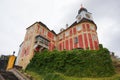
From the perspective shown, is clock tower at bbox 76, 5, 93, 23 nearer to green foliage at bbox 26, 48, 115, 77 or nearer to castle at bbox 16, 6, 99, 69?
castle at bbox 16, 6, 99, 69

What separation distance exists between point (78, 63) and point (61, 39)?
15297 millimetres

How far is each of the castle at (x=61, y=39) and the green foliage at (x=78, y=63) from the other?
510 centimetres

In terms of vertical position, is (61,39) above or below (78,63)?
above

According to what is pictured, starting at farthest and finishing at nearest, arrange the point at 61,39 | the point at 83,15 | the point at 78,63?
the point at 61,39 → the point at 83,15 → the point at 78,63

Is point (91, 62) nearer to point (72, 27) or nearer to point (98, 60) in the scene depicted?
point (98, 60)

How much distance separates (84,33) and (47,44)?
9.98 metres

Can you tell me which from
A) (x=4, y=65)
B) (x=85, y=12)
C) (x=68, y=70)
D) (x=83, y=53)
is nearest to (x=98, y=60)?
(x=83, y=53)

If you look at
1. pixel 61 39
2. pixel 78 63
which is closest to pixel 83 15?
pixel 61 39

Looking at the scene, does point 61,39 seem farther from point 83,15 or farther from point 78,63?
point 78,63

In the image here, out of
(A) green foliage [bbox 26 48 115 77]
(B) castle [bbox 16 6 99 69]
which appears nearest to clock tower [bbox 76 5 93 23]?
(B) castle [bbox 16 6 99 69]

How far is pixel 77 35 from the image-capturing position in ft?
111

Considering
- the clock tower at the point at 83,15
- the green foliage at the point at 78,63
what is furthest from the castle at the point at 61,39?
the green foliage at the point at 78,63

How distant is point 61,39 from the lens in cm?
3806

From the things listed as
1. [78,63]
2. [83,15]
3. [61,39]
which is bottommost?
[78,63]
